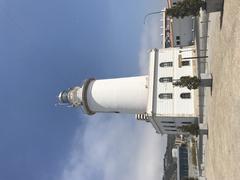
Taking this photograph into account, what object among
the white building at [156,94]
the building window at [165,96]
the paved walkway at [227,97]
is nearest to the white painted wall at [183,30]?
the white building at [156,94]

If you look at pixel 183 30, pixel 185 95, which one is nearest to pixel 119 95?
pixel 185 95

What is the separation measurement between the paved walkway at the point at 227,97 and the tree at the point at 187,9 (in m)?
3.42

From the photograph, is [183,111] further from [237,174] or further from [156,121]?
[237,174]

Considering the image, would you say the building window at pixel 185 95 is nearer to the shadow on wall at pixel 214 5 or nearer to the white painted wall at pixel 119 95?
the white painted wall at pixel 119 95

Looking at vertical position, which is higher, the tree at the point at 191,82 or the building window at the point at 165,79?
the building window at the point at 165,79

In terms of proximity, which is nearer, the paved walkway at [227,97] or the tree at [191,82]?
the paved walkway at [227,97]

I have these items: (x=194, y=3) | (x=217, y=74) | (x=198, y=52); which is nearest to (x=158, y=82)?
(x=198, y=52)

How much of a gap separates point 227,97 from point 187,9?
38.7 feet

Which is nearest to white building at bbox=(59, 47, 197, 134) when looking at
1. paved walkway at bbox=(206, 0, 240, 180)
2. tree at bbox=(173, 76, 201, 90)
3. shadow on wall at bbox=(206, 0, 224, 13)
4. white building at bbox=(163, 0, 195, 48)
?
tree at bbox=(173, 76, 201, 90)

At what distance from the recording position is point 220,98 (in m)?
25.0

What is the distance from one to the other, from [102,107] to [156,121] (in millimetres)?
7770

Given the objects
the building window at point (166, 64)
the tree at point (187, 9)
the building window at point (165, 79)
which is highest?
the tree at point (187, 9)

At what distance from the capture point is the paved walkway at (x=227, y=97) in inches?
786

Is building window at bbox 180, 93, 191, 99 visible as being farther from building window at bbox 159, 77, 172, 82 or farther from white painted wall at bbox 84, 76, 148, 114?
white painted wall at bbox 84, 76, 148, 114
